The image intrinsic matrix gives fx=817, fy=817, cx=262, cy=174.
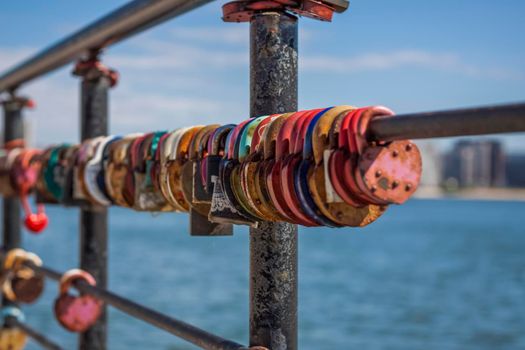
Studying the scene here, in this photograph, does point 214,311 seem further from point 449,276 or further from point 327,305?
point 449,276

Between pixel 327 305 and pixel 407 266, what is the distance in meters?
16.5

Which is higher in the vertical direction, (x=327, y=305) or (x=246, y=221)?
(x=246, y=221)

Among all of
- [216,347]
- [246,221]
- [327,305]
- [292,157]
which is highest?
[292,157]

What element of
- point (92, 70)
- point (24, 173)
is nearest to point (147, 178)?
point (92, 70)

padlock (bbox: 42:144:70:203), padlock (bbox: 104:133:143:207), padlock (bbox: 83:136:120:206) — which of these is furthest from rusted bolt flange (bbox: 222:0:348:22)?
padlock (bbox: 42:144:70:203)

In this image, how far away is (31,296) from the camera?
12.3 ft

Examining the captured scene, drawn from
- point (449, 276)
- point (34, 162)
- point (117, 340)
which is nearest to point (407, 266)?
point (449, 276)

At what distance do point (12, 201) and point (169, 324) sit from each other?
8.37 feet

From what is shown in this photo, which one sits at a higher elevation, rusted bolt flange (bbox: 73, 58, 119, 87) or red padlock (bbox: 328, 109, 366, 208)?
rusted bolt flange (bbox: 73, 58, 119, 87)

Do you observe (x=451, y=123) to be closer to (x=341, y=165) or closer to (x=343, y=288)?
(x=341, y=165)

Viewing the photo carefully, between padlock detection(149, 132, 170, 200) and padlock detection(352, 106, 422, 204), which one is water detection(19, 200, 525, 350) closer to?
padlock detection(149, 132, 170, 200)

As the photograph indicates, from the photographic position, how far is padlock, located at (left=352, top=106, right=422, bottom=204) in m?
1.21

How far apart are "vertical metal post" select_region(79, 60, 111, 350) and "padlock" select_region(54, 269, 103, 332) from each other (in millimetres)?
95

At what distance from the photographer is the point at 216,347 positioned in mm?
1585
